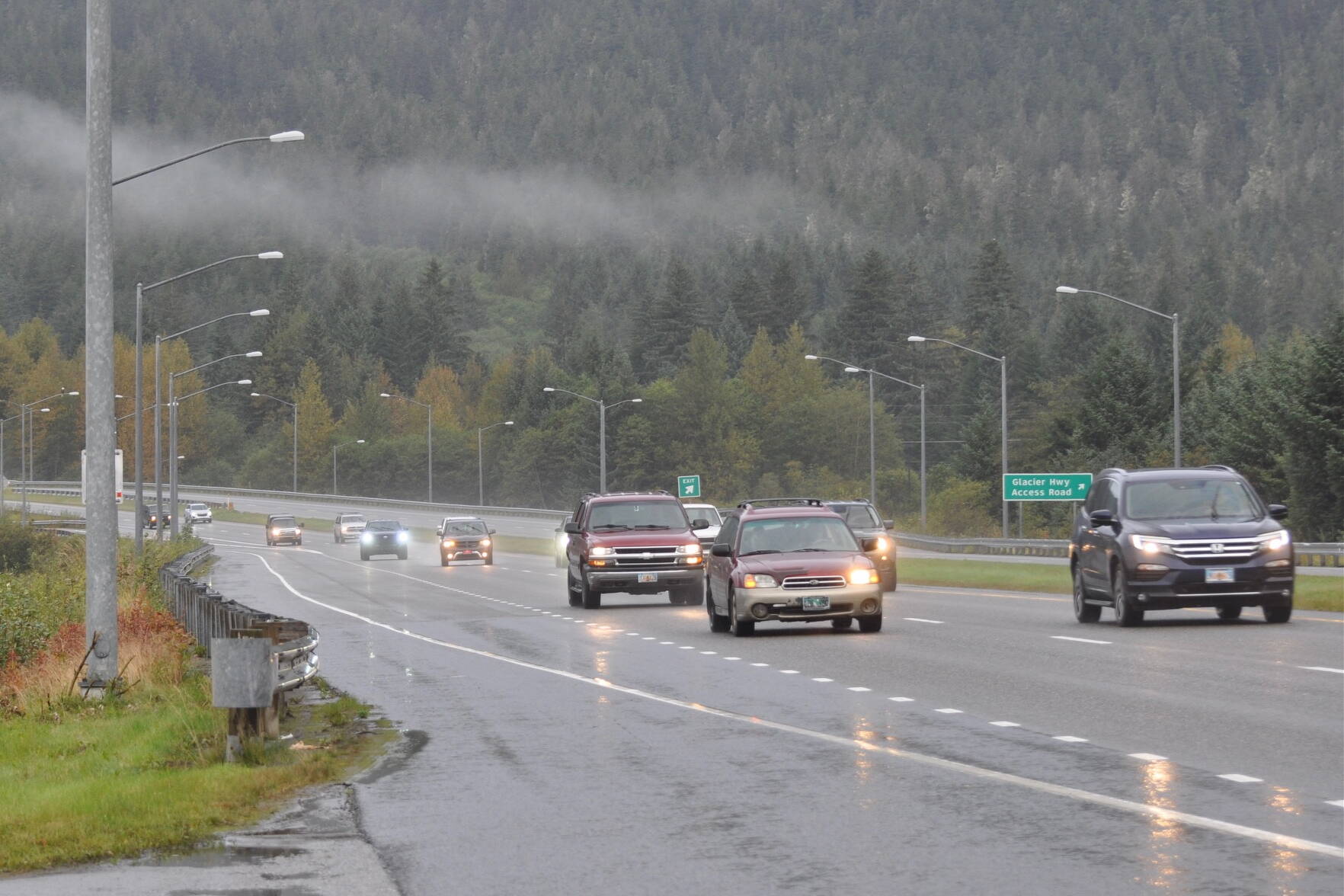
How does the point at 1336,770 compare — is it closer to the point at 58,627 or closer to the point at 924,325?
the point at 58,627

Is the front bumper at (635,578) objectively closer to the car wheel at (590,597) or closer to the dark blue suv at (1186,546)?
the car wheel at (590,597)

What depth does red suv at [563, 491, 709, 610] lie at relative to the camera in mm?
35031

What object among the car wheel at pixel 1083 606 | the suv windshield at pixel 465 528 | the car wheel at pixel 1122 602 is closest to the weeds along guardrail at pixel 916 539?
the car wheel at pixel 1083 606

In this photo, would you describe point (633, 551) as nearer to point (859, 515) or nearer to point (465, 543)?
point (859, 515)

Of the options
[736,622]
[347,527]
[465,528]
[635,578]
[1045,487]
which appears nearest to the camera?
[736,622]

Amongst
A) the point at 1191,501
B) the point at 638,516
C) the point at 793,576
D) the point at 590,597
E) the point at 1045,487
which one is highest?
the point at 1045,487

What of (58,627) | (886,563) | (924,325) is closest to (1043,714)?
(58,627)

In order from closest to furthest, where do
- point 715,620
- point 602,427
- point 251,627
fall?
point 251,627
point 715,620
point 602,427

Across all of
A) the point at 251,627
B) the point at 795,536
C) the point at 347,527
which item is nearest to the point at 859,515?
the point at 795,536

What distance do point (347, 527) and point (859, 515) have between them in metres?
64.5

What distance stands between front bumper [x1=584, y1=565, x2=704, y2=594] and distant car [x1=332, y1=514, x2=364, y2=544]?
223 feet

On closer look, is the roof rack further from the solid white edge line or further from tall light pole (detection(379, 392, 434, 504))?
tall light pole (detection(379, 392, 434, 504))

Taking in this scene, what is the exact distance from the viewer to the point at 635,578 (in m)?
35.1

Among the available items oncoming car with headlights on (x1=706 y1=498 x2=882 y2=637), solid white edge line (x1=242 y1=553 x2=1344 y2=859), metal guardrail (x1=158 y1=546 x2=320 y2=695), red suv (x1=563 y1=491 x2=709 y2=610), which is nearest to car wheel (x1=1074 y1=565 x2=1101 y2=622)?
oncoming car with headlights on (x1=706 y1=498 x2=882 y2=637)
